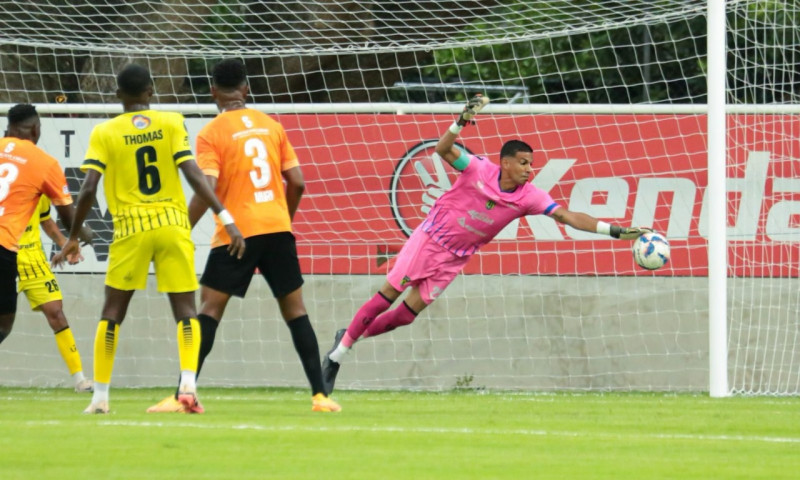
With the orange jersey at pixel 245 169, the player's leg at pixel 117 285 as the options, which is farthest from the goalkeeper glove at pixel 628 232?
the player's leg at pixel 117 285

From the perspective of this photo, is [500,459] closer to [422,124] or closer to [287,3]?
[422,124]

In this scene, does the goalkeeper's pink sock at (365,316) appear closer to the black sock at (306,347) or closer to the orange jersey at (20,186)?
the black sock at (306,347)

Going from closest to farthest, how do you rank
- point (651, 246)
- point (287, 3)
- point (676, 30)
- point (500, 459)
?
1. point (500, 459)
2. point (651, 246)
3. point (287, 3)
4. point (676, 30)

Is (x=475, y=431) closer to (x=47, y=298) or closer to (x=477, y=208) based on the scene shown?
A: (x=477, y=208)

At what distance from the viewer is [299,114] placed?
1220cm

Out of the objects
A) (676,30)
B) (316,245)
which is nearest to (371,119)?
(316,245)

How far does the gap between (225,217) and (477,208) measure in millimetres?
2952

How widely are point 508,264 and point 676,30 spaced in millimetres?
6273

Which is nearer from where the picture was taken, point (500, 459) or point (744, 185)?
point (500, 459)

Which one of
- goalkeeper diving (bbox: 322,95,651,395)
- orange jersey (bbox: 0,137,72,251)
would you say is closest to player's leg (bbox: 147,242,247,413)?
orange jersey (bbox: 0,137,72,251)

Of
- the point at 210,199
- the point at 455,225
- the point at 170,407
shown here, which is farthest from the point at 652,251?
the point at 170,407

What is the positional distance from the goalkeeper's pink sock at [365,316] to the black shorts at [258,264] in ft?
6.15

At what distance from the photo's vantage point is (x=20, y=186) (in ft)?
28.6

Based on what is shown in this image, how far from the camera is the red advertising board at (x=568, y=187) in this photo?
38.4ft
